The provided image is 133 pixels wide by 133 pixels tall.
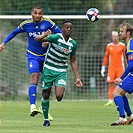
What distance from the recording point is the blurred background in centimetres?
2362

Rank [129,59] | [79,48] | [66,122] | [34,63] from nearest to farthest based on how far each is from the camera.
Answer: [129,59], [66,122], [34,63], [79,48]

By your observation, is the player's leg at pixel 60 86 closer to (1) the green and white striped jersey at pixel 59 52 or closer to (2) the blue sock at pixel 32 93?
(1) the green and white striped jersey at pixel 59 52

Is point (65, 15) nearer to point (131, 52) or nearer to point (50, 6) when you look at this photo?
point (50, 6)

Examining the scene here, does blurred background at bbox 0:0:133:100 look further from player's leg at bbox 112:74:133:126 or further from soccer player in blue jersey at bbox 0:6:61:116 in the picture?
player's leg at bbox 112:74:133:126

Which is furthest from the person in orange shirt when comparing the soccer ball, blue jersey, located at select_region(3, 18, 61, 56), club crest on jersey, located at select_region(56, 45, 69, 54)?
club crest on jersey, located at select_region(56, 45, 69, 54)

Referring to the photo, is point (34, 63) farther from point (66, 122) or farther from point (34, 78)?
point (66, 122)

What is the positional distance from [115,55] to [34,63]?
651 cm

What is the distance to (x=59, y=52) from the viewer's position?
39.9 feet

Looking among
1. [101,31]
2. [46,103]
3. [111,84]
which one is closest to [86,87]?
[101,31]

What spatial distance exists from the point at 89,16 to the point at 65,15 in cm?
780

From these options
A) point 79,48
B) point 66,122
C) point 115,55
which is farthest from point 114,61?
point 66,122

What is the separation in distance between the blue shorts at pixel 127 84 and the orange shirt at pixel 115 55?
7.66 metres

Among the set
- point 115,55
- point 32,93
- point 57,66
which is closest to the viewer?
point 57,66

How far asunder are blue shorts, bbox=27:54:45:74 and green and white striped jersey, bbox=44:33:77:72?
1489 millimetres
